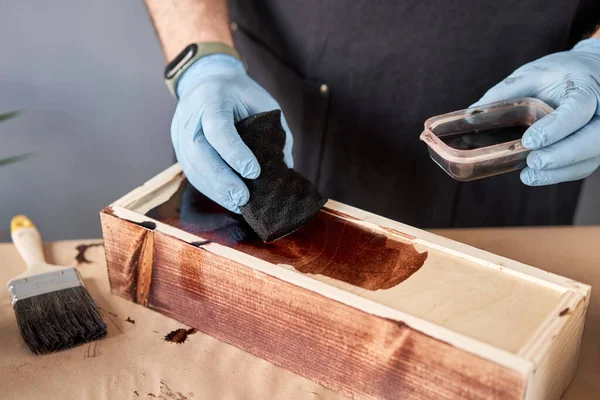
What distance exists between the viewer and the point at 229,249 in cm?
104

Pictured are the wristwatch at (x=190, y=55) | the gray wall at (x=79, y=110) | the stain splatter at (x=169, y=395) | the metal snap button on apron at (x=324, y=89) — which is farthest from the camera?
the gray wall at (x=79, y=110)

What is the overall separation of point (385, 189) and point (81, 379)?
0.85 metres

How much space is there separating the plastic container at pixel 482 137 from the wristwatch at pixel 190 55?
482 millimetres

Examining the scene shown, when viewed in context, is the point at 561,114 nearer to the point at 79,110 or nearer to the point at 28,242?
the point at 28,242

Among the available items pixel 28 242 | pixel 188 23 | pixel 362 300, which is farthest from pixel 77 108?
pixel 362 300

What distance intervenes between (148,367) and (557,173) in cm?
74

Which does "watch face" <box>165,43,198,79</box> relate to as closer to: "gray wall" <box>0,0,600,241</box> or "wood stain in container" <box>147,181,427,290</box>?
"wood stain in container" <box>147,181,427,290</box>

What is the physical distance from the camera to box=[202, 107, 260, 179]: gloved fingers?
3.57 feet

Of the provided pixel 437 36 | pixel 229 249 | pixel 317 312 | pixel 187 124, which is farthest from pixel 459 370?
pixel 437 36

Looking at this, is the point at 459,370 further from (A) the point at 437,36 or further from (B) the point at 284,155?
(A) the point at 437,36

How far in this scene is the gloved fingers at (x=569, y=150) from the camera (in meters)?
1.08

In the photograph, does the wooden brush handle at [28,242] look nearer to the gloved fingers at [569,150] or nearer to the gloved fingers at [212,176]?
the gloved fingers at [212,176]

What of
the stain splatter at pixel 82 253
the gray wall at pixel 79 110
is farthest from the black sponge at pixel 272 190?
the gray wall at pixel 79 110

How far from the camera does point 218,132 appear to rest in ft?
3.63
